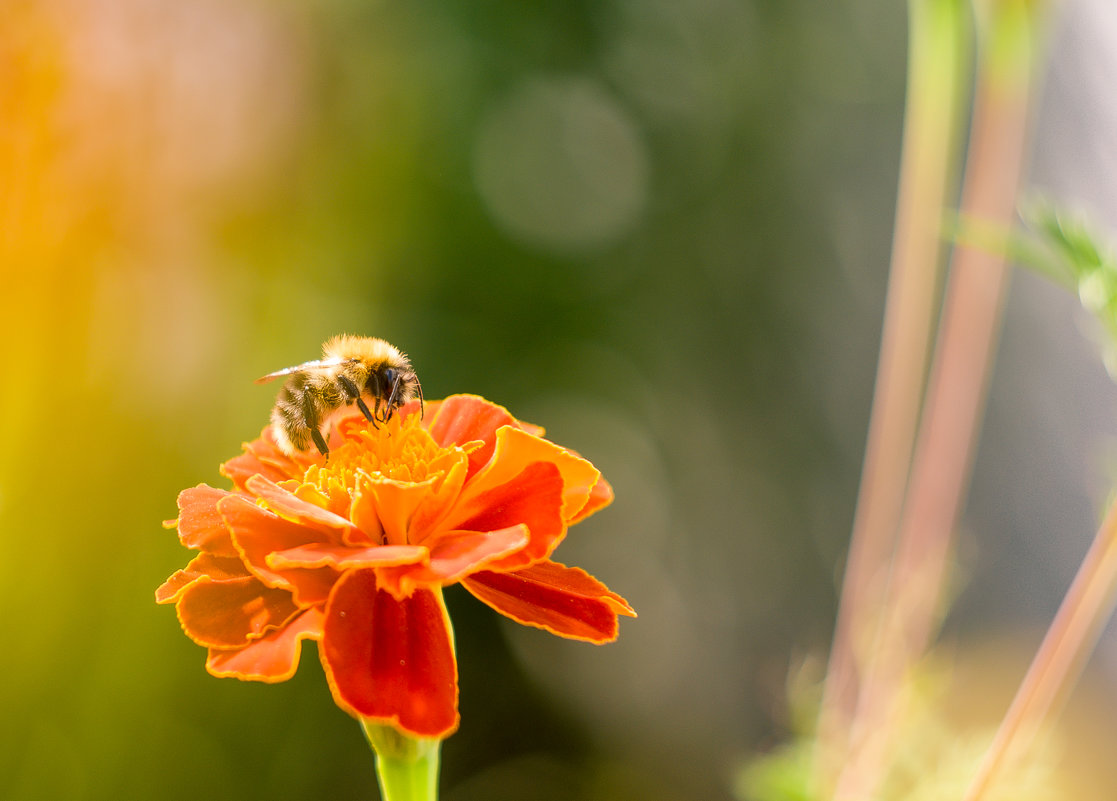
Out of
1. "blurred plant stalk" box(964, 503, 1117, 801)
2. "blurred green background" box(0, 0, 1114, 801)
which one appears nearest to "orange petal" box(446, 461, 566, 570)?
"blurred plant stalk" box(964, 503, 1117, 801)

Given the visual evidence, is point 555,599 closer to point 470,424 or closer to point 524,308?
point 470,424

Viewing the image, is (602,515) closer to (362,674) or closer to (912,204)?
(912,204)

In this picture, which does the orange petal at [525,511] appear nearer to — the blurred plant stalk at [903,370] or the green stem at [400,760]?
the green stem at [400,760]

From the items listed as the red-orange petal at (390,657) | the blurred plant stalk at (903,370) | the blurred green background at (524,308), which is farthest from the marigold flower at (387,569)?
the blurred green background at (524,308)

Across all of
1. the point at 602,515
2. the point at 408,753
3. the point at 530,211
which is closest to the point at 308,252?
the point at 530,211

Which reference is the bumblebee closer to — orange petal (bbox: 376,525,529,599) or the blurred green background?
orange petal (bbox: 376,525,529,599)

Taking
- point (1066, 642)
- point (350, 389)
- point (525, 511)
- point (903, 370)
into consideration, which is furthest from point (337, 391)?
point (903, 370)

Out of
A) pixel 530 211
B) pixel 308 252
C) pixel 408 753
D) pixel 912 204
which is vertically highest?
pixel 530 211
